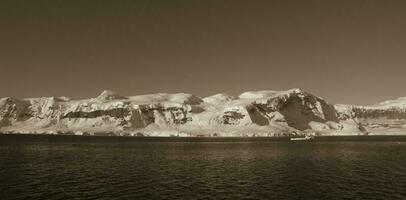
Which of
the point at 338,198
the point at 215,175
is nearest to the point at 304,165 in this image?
the point at 215,175

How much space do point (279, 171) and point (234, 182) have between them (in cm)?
1722

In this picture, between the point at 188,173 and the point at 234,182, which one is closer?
the point at 234,182

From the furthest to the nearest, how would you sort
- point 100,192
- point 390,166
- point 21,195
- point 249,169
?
point 390,166 < point 249,169 < point 100,192 < point 21,195

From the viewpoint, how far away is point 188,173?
70312 mm

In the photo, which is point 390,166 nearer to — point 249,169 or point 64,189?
point 249,169

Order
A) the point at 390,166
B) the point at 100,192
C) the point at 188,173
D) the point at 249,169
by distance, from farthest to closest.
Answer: the point at 390,166, the point at 249,169, the point at 188,173, the point at 100,192

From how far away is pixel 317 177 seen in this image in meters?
65.6

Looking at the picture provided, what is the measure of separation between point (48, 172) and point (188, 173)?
23137 millimetres

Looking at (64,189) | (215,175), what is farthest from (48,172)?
(215,175)

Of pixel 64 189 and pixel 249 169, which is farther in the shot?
pixel 249 169

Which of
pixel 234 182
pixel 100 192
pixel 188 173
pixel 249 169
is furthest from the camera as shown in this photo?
pixel 249 169

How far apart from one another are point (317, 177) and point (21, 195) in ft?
141

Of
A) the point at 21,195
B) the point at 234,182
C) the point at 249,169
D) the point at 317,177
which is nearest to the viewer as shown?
the point at 21,195

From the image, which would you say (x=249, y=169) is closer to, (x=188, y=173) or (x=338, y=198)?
(x=188, y=173)
